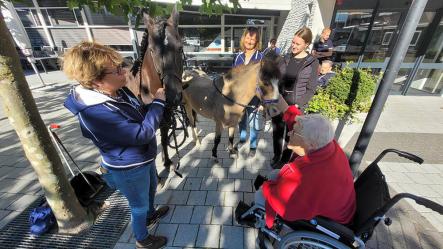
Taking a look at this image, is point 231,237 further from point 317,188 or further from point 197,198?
point 317,188

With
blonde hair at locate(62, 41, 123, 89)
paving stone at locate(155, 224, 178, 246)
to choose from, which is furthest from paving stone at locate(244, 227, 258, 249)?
blonde hair at locate(62, 41, 123, 89)

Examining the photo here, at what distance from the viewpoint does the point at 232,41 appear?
12.5 meters

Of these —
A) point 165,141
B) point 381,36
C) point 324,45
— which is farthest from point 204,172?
point 381,36

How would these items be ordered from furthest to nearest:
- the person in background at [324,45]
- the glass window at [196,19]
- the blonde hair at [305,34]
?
the glass window at [196,19]
the person in background at [324,45]
the blonde hair at [305,34]

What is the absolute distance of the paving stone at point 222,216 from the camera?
2570 millimetres

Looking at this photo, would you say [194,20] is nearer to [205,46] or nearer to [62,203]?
[205,46]

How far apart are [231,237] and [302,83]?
2.24 meters

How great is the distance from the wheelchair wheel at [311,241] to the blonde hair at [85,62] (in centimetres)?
198

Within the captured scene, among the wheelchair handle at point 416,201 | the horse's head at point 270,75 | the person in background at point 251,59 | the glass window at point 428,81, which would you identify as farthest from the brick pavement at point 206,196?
the glass window at point 428,81

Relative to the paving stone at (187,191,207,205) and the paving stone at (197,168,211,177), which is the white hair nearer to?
the paving stone at (187,191,207,205)

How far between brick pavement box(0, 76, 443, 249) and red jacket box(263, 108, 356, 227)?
1.00 m

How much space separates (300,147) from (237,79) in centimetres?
176

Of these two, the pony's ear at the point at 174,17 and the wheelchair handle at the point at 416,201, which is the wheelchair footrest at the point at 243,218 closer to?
the wheelchair handle at the point at 416,201

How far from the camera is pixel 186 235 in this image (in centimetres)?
242
